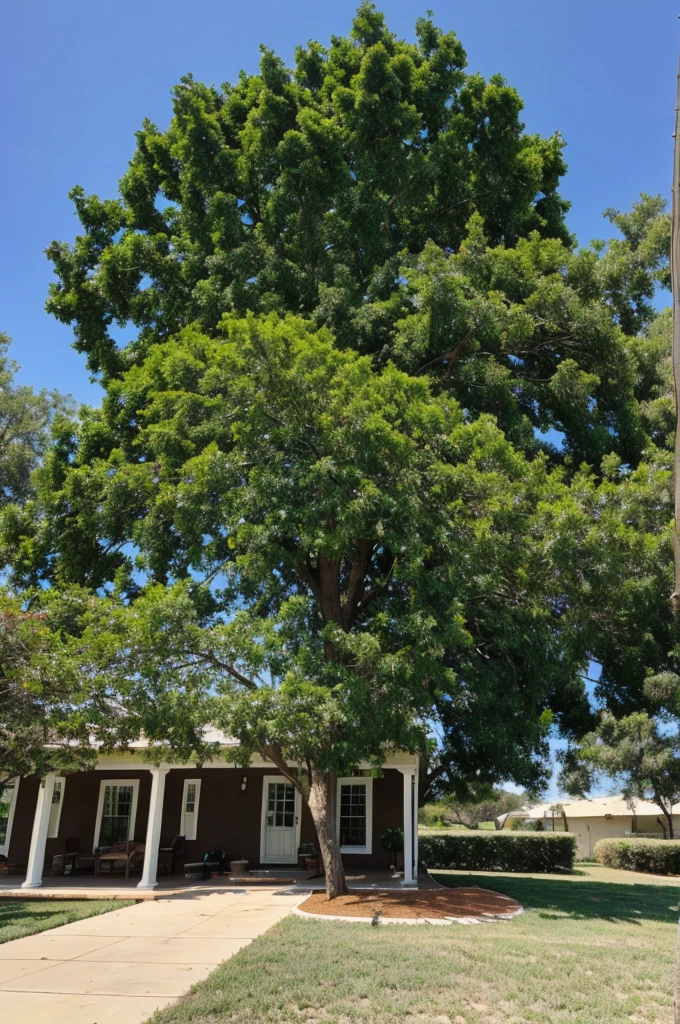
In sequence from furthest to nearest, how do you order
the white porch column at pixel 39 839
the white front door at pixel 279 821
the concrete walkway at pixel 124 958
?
the white front door at pixel 279 821 → the white porch column at pixel 39 839 → the concrete walkway at pixel 124 958

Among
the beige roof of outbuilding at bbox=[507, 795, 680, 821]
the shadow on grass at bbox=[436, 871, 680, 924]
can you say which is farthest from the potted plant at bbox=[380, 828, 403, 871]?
the beige roof of outbuilding at bbox=[507, 795, 680, 821]

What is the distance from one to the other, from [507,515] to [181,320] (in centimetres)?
1035

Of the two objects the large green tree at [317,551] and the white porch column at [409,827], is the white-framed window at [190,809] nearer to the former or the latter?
the large green tree at [317,551]

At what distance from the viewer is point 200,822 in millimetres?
17188

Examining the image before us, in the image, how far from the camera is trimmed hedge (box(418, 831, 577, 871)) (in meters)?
23.9

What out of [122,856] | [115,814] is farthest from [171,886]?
Answer: [115,814]

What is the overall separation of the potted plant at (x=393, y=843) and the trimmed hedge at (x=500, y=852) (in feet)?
25.5

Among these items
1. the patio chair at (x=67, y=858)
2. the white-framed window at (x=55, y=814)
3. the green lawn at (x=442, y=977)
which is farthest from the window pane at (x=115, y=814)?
the green lawn at (x=442, y=977)

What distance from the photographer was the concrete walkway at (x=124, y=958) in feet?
19.6

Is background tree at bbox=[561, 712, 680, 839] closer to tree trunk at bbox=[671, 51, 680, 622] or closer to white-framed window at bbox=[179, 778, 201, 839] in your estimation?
white-framed window at bbox=[179, 778, 201, 839]

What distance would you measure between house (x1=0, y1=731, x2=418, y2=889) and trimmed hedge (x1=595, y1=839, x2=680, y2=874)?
13053mm

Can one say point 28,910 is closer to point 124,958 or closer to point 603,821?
point 124,958

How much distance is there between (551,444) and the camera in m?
17.1

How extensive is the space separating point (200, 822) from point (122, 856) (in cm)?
227
